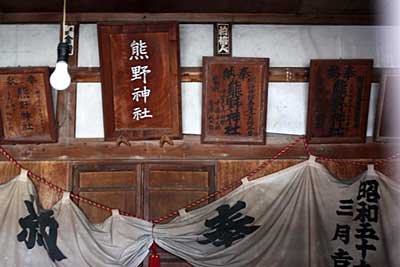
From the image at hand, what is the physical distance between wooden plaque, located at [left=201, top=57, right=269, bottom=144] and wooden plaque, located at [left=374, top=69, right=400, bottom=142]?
1.16 m

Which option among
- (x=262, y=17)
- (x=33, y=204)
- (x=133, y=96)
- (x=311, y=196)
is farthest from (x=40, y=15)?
(x=311, y=196)

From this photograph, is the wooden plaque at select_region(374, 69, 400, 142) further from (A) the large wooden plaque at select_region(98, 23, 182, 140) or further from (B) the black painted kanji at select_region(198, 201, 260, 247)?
(A) the large wooden plaque at select_region(98, 23, 182, 140)

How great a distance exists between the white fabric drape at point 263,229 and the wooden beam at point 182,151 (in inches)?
11.3

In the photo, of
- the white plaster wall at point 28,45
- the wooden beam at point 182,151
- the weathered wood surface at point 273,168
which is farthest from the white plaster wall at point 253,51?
the weathered wood surface at point 273,168

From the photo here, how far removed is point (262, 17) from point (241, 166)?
1.58 metres

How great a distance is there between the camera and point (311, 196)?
4723mm

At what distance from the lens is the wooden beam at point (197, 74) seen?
16.6 feet

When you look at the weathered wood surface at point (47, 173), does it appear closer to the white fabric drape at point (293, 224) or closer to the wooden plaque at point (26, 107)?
the wooden plaque at point (26, 107)

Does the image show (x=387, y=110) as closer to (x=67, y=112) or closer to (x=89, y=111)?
(x=89, y=111)

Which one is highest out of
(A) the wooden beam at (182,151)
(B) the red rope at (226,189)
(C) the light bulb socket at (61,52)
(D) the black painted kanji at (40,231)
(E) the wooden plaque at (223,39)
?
(E) the wooden plaque at (223,39)

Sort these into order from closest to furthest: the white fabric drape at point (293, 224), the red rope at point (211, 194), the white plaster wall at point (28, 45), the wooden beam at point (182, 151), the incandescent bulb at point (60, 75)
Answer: the incandescent bulb at point (60, 75), the white fabric drape at point (293, 224), the red rope at point (211, 194), the wooden beam at point (182, 151), the white plaster wall at point (28, 45)

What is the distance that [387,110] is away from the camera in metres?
4.94

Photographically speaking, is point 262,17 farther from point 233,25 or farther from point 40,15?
point 40,15

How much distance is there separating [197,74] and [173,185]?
1159 mm
